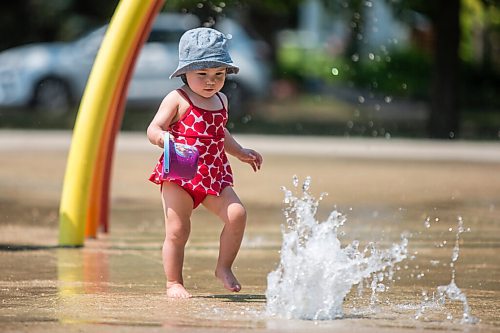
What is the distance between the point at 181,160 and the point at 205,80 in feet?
1.48

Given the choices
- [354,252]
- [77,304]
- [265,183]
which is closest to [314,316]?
[354,252]

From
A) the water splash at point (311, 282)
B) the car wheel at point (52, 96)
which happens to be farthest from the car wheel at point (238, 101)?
the water splash at point (311, 282)

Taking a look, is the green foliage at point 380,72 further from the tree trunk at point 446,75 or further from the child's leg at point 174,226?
the child's leg at point 174,226

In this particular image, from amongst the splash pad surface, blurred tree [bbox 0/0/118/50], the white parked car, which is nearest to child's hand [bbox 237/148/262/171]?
the splash pad surface

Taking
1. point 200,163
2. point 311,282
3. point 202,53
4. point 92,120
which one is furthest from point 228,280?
point 92,120

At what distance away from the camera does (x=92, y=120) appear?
311 inches

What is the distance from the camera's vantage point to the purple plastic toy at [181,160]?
576 cm

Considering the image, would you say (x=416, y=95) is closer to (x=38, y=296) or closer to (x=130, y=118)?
(x=130, y=118)

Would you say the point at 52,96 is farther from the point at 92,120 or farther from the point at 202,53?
the point at 202,53

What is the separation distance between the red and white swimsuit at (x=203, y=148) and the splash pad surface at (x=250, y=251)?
0.55 m

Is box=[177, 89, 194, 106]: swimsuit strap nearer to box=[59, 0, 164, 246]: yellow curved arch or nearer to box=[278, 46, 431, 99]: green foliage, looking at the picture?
box=[59, 0, 164, 246]: yellow curved arch

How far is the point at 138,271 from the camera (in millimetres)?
6941

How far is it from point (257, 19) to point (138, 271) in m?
27.2

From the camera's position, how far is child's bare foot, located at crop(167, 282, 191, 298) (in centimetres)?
591
